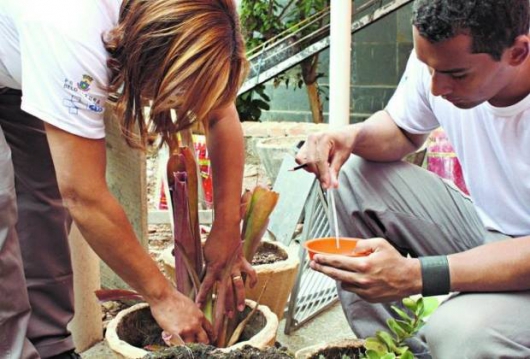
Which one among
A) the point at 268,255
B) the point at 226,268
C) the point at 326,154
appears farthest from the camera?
the point at 268,255

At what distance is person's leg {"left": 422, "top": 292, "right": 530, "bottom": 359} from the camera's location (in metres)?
1.79

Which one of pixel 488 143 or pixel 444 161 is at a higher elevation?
pixel 488 143

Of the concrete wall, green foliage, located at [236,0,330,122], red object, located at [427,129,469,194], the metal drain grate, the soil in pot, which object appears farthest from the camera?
the concrete wall

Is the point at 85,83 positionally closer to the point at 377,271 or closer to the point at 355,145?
the point at 377,271

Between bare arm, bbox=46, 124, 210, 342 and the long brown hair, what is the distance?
16 centimetres

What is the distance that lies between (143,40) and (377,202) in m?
0.94

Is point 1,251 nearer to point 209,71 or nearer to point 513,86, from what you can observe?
point 209,71

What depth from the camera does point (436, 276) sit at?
191cm

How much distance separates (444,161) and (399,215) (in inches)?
76.6

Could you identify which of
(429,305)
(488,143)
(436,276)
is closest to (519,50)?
(488,143)

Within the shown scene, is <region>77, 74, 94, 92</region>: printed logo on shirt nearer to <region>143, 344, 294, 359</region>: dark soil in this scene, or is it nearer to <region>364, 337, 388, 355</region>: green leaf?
<region>143, 344, 294, 359</region>: dark soil

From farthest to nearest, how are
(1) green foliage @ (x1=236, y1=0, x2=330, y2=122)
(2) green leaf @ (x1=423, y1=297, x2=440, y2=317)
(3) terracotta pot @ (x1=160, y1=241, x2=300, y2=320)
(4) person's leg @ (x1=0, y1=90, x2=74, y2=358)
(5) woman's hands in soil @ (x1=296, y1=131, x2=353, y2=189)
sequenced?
(1) green foliage @ (x1=236, y1=0, x2=330, y2=122), (3) terracotta pot @ (x1=160, y1=241, x2=300, y2=320), (4) person's leg @ (x1=0, y1=90, x2=74, y2=358), (5) woman's hands in soil @ (x1=296, y1=131, x2=353, y2=189), (2) green leaf @ (x1=423, y1=297, x2=440, y2=317)

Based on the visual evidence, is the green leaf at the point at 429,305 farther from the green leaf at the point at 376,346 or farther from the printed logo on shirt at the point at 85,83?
the printed logo on shirt at the point at 85,83

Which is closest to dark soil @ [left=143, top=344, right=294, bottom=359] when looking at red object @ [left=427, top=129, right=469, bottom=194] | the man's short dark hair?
the man's short dark hair
